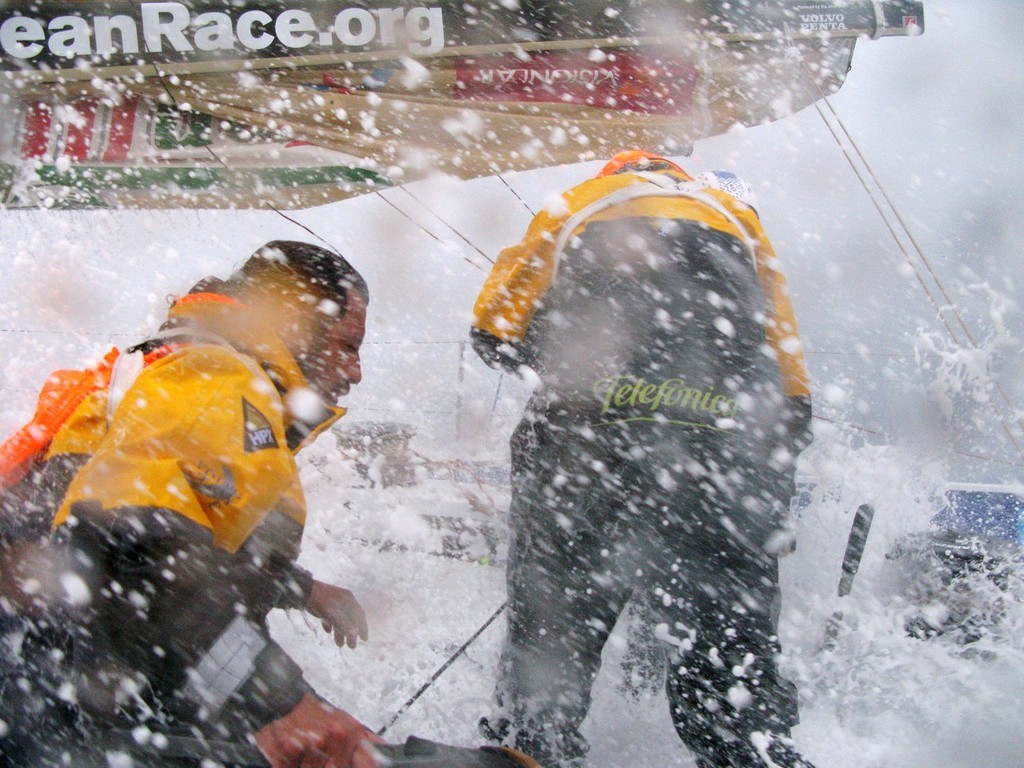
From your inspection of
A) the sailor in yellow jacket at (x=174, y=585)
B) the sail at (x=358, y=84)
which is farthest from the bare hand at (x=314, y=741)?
the sail at (x=358, y=84)

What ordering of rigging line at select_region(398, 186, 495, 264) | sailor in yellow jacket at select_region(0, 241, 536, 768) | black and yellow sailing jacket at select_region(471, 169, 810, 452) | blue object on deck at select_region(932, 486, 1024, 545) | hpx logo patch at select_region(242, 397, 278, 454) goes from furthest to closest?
rigging line at select_region(398, 186, 495, 264)
blue object on deck at select_region(932, 486, 1024, 545)
black and yellow sailing jacket at select_region(471, 169, 810, 452)
hpx logo patch at select_region(242, 397, 278, 454)
sailor in yellow jacket at select_region(0, 241, 536, 768)

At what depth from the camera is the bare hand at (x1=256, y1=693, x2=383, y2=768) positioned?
91cm

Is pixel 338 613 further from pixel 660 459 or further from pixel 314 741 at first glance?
pixel 660 459

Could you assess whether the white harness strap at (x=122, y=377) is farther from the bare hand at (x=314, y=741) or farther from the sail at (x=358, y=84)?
the sail at (x=358, y=84)

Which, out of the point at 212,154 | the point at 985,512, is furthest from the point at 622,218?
the point at 212,154

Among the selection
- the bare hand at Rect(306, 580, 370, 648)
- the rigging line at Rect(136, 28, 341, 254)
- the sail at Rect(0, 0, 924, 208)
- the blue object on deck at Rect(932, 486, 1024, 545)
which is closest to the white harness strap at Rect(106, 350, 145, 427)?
the bare hand at Rect(306, 580, 370, 648)

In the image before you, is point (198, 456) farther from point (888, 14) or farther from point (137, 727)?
point (888, 14)

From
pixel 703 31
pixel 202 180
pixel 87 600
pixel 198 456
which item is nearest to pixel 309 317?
pixel 198 456

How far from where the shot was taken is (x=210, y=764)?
944 millimetres

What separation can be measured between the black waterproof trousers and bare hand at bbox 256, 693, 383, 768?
1.99 ft

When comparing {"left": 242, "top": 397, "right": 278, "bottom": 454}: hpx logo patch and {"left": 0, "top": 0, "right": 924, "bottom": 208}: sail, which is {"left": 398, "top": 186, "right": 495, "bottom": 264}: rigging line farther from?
{"left": 242, "top": 397, "right": 278, "bottom": 454}: hpx logo patch

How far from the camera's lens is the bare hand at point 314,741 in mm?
914

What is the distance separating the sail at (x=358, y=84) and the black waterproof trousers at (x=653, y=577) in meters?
2.20

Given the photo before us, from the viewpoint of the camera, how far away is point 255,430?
3.43 feet
